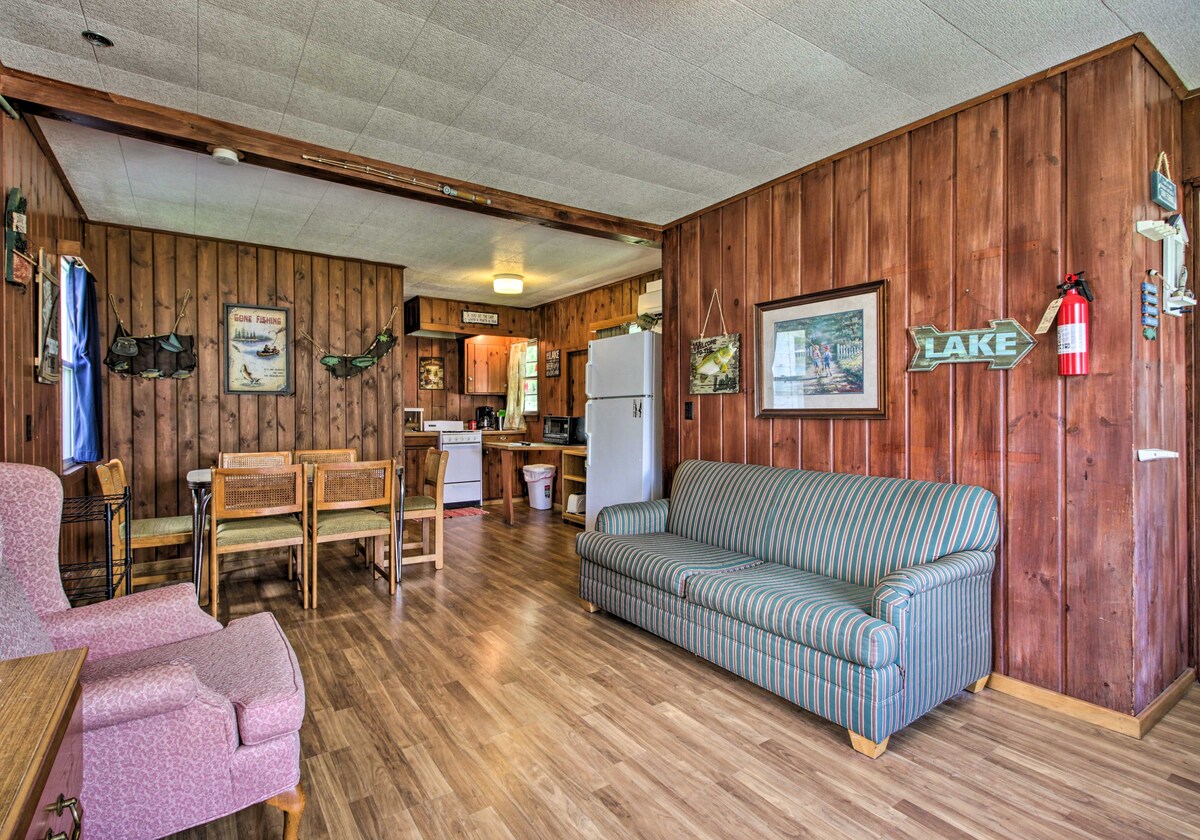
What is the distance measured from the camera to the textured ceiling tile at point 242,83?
94.2 inches

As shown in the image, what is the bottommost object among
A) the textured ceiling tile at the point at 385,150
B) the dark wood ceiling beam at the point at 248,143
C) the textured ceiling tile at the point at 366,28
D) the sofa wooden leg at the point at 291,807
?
the sofa wooden leg at the point at 291,807

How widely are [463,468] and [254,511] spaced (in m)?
3.68

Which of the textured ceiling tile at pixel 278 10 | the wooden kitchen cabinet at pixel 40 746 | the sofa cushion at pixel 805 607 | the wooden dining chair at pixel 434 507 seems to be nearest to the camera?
the wooden kitchen cabinet at pixel 40 746

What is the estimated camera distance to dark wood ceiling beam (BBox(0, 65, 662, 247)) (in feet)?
8.34

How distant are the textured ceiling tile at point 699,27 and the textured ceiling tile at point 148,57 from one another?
1.75 m

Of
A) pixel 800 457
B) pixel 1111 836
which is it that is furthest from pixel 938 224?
pixel 1111 836

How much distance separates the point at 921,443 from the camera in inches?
115

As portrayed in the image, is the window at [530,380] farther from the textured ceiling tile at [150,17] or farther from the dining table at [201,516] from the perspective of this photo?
the textured ceiling tile at [150,17]

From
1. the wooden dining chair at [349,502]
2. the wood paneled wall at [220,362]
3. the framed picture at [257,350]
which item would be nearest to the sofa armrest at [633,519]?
the wooden dining chair at [349,502]

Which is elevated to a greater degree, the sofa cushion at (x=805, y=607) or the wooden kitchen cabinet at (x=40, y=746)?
the wooden kitchen cabinet at (x=40, y=746)

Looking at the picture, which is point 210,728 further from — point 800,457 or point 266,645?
point 800,457

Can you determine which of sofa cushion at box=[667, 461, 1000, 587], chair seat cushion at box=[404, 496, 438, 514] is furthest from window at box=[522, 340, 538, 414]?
sofa cushion at box=[667, 461, 1000, 587]

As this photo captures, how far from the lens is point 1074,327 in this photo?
2.35 meters

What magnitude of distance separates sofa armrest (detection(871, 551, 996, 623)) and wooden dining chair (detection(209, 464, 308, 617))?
318cm
